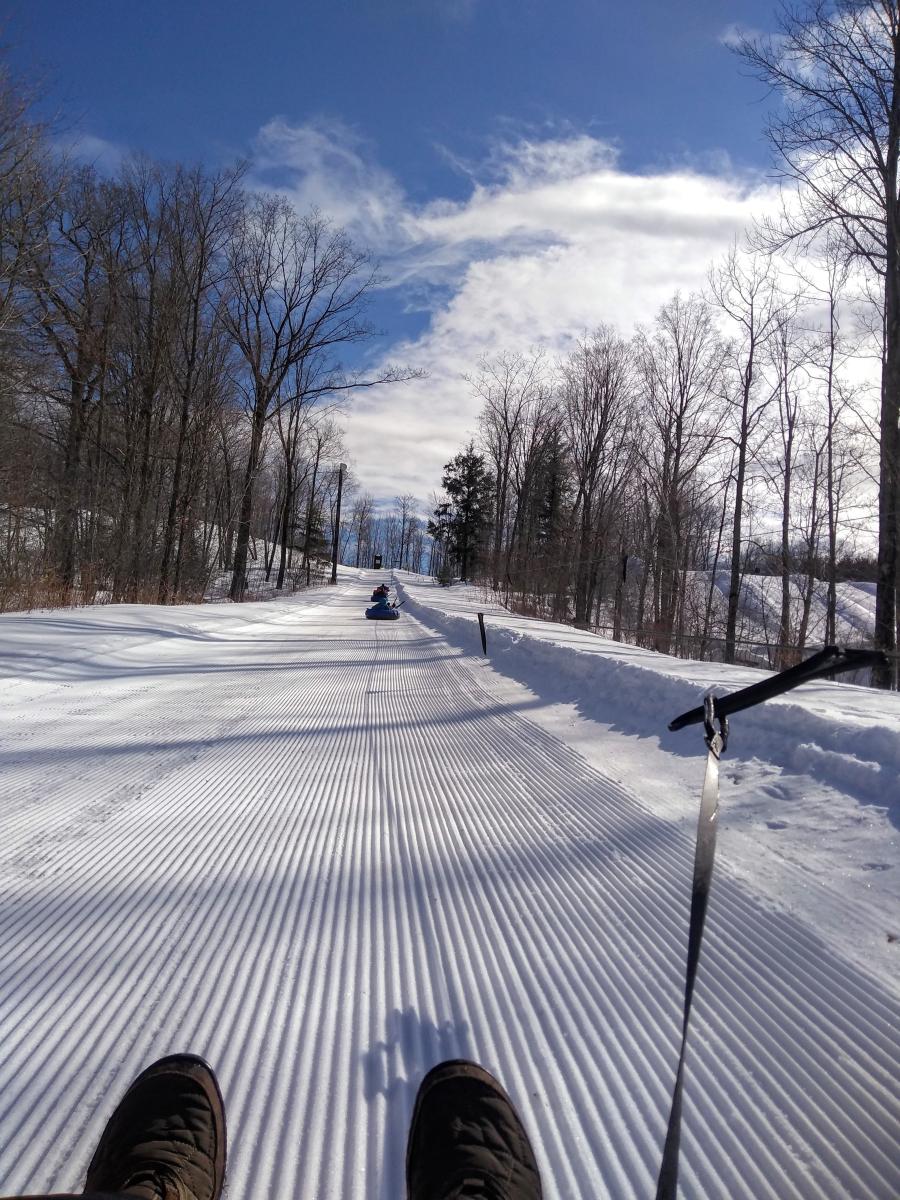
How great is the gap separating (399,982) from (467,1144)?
0.76m

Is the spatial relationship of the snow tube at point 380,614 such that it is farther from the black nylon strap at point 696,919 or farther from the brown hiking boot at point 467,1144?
the brown hiking boot at point 467,1144

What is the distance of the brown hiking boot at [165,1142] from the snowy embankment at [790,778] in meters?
2.19

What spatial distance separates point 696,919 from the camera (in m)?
1.84

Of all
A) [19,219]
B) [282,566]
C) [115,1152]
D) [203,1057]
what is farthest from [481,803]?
[282,566]

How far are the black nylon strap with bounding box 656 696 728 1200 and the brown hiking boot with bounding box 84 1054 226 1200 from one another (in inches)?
39.7

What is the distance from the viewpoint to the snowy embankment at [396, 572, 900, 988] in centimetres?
292

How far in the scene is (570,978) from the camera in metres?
2.37

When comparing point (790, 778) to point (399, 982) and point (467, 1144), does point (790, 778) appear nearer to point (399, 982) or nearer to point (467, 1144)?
point (399, 982)

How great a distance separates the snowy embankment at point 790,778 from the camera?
9.57 ft

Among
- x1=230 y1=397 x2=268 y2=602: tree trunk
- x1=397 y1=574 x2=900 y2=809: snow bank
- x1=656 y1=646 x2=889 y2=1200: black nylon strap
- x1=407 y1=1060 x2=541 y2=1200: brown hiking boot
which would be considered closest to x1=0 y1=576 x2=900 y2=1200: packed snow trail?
x1=407 y1=1060 x2=541 y2=1200: brown hiking boot

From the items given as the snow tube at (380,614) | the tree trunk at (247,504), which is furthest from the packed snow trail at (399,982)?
the tree trunk at (247,504)

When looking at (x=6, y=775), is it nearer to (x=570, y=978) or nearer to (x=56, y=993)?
(x=56, y=993)

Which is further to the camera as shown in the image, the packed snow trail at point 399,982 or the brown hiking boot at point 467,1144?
the packed snow trail at point 399,982

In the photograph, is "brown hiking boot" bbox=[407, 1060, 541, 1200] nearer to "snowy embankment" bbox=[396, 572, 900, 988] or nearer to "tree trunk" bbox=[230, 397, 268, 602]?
"snowy embankment" bbox=[396, 572, 900, 988]
